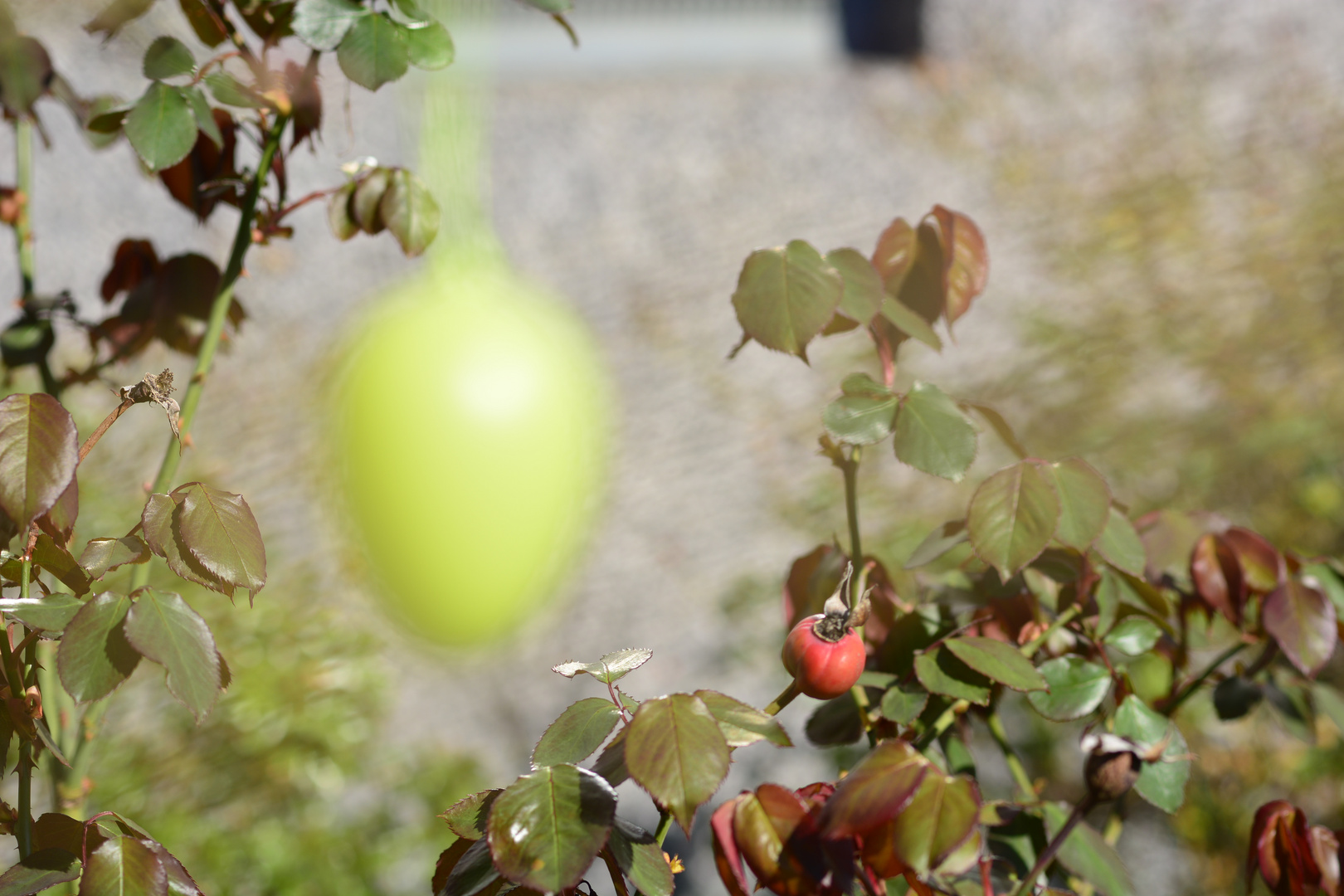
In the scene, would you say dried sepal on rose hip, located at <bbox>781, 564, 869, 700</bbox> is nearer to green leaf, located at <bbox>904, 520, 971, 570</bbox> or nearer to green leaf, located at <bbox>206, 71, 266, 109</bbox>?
green leaf, located at <bbox>904, 520, 971, 570</bbox>

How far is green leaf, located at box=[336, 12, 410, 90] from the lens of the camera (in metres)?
0.51

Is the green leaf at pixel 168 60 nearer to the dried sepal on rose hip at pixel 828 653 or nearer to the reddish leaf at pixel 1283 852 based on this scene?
the dried sepal on rose hip at pixel 828 653

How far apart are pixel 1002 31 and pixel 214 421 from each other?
9.25 feet

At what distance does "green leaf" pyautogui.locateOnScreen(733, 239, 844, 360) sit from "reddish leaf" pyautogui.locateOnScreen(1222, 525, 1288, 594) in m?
0.33

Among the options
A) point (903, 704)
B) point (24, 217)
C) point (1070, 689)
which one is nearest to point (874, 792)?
point (903, 704)

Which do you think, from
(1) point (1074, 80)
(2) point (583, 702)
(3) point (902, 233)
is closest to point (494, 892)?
(2) point (583, 702)

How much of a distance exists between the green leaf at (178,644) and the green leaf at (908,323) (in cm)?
33

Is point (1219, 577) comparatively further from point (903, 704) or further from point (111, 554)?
point (111, 554)

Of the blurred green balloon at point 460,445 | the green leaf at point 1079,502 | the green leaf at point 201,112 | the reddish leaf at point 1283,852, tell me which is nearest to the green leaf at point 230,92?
the green leaf at point 201,112

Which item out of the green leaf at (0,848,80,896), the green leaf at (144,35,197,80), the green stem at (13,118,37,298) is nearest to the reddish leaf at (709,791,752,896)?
the green leaf at (0,848,80,896)

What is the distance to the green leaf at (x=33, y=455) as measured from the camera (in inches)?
15.2

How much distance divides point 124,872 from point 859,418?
1.13 feet

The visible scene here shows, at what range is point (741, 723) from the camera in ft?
1.37

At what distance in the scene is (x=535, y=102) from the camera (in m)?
3.20
